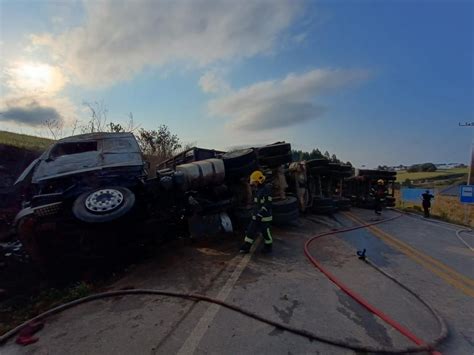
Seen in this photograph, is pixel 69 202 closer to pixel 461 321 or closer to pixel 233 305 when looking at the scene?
pixel 233 305

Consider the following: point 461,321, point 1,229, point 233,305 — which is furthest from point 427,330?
point 1,229

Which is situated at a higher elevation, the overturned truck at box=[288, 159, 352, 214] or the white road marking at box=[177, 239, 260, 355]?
the overturned truck at box=[288, 159, 352, 214]

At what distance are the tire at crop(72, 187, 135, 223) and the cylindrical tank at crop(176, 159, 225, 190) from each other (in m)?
1.36

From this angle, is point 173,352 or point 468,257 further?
point 468,257

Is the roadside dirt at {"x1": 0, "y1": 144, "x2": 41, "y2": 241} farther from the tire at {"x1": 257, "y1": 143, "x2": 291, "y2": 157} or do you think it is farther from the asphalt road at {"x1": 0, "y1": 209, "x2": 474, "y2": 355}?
the tire at {"x1": 257, "y1": 143, "x2": 291, "y2": 157}

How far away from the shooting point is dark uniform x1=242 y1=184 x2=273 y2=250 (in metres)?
5.48

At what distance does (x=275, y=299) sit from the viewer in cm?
351

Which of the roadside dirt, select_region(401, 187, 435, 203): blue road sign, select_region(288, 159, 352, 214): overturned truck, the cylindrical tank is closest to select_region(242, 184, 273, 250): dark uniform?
the cylindrical tank

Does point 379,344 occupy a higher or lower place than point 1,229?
lower

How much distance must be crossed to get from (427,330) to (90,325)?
3.22 metres

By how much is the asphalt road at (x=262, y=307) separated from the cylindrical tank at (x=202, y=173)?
1249mm

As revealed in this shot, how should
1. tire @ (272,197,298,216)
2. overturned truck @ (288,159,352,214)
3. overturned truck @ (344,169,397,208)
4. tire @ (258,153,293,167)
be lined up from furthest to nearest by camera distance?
overturned truck @ (344,169,397,208) → overturned truck @ (288,159,352,214) → tire @ (258,153,293,167) → tire @ (272,197,298,216)

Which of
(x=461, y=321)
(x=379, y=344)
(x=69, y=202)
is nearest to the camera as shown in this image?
(x=379, y=344)

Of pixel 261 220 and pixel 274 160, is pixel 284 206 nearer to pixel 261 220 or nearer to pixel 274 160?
pixel 274 160
